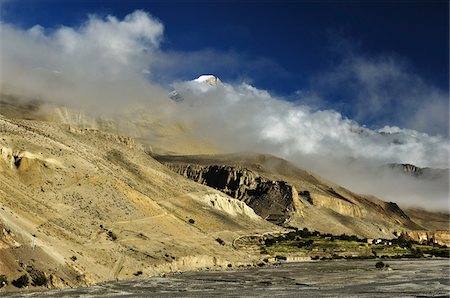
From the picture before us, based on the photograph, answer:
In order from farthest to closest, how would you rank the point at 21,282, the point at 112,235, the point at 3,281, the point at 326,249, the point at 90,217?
the point at 326,249 < the point at 90,217 < the point at 112,235 < the point at 21,282 < the point at 3,281

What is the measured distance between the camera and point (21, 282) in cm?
5625

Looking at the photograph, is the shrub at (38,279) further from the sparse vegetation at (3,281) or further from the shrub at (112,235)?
the shrub at (112,235)

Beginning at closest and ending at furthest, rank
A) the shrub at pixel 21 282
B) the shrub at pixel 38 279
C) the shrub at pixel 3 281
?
1. the shrub at pixel 3 281
2. the shrub at pixel 21 282
3. the shrub at pixel 38 279

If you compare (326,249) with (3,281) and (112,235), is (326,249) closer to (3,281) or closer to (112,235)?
(112,235)

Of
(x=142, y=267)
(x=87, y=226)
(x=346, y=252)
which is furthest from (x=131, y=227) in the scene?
(x=346, y=252)

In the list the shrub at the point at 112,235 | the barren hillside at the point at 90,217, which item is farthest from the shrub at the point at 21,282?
the shrub at the point at 112,235

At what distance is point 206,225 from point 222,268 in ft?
100.0

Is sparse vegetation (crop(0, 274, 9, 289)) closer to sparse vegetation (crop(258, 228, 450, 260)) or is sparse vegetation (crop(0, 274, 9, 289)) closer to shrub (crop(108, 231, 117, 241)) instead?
shrub (crop(108, 231, 117, 241))

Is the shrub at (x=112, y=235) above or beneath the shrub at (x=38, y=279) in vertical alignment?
above

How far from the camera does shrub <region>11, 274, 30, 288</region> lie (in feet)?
184

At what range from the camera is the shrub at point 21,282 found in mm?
56025

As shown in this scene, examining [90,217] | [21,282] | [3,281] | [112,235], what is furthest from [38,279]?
[90,217]

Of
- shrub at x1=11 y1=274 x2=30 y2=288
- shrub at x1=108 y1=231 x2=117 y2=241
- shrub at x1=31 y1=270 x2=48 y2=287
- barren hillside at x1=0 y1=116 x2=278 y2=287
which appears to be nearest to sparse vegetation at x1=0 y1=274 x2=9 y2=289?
shrub at x1=11 y1=274 x2=30 y2=288

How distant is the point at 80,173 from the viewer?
99000 mm
